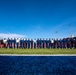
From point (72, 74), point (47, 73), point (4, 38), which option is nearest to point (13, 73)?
point (47, 73)

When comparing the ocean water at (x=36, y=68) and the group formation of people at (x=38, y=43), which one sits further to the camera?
the group formation of people at (x=38, y=43)

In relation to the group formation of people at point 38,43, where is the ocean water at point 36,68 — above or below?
below

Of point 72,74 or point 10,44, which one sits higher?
point 10,44

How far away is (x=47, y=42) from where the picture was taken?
110 feet

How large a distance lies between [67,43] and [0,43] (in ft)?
37.4

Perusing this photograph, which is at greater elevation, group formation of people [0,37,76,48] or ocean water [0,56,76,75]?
group formation of people [0,37,76,48]

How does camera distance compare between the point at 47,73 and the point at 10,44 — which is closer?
the point at 47,73

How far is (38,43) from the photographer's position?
111 feet

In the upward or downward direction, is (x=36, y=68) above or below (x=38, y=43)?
below

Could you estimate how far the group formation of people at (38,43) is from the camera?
33.0 meters

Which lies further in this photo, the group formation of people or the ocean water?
the group formation of people

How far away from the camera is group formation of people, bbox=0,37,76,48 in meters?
33.0

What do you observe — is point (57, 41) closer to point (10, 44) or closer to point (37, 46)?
point (37, 46)

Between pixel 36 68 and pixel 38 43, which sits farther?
pixel 38 43
